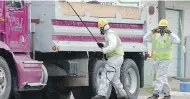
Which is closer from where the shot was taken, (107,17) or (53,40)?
(53,40)

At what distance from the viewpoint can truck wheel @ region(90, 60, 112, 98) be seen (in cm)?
1204

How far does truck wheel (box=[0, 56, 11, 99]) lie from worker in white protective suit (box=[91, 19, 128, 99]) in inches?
87.0

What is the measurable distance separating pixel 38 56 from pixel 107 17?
194 cm

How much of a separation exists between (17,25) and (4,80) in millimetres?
1274

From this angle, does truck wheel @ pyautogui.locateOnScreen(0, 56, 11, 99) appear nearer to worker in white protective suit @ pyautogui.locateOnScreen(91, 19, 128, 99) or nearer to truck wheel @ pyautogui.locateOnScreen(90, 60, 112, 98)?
worker in white protective suit @ pyautogui.locateOnScreen(91, 19, 128, 99)

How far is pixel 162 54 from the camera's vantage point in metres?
12.4

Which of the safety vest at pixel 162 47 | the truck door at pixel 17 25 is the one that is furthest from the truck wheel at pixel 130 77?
the truck door at pixel 17 25

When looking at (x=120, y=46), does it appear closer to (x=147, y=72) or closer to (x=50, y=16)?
(x=50, y=16)

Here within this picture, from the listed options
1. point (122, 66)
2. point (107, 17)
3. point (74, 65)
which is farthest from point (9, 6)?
point (122, 66)

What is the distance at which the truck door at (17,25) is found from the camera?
1020cm

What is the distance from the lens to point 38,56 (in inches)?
452

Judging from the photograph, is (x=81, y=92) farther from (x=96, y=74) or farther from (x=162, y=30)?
(x=162, y=30)

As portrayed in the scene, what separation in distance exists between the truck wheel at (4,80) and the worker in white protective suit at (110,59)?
2.21 metres

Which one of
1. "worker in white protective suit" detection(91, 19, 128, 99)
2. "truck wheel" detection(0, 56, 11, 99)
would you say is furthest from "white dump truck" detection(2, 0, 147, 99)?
"worker in white protective suit" detection(91, 19, 128, 99)
